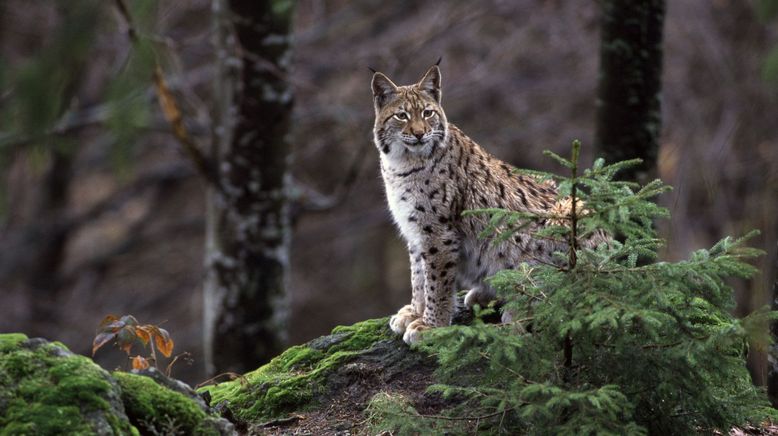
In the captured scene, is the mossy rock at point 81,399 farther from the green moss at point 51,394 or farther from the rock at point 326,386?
the rock at point 326,386

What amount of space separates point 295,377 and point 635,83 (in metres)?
2.92

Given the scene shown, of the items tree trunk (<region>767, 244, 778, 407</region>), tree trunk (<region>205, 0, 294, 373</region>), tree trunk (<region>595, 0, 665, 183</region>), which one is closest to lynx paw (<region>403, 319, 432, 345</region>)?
tree trunk (<region>767, 244, 778, 407</region>)

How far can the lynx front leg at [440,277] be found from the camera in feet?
17.6

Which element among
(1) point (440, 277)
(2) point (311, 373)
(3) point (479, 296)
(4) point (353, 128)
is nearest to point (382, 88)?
(1) point (440, 277)

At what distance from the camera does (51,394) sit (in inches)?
141

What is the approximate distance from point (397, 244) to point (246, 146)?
10.4 m

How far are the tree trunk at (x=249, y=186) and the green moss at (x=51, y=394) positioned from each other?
4.49m

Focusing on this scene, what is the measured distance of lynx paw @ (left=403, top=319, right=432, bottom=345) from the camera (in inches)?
203

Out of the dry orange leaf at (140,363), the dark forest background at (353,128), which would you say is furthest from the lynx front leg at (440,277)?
the dark forest background at (353,128)

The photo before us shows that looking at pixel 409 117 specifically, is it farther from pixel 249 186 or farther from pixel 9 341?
pixel 249 186

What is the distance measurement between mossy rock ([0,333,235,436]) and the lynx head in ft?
6.67

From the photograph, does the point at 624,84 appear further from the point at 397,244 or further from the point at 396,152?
the point at 397,244

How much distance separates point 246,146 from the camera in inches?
323

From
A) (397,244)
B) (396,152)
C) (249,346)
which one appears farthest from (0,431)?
(397,244)
